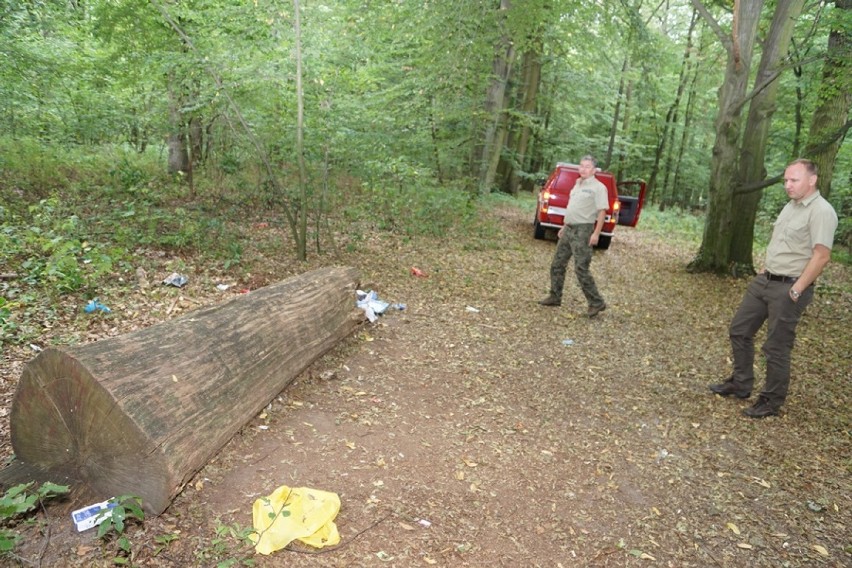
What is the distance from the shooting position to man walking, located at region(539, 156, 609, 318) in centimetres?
647

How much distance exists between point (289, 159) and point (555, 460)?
593 centimetres

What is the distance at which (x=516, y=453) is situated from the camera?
3.77 meters

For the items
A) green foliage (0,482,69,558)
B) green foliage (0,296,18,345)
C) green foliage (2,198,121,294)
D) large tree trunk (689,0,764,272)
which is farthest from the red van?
green foliage (0,482,69,558)

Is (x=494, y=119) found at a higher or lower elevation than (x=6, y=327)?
higher

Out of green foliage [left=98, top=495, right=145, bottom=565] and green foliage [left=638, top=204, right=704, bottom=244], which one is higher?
green foliage [left=638, top=204, right=704, bottom=244]

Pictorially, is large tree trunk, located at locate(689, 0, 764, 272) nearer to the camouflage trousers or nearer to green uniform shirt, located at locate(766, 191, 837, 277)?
Answer: the camouflage trousers

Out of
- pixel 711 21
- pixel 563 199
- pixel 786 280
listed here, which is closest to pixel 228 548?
pixel 786 280

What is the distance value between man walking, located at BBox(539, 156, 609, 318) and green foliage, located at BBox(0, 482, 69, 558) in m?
5.70

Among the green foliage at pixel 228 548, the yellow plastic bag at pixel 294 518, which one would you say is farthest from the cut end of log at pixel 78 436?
the yellow plastic bag at pixel 294 518

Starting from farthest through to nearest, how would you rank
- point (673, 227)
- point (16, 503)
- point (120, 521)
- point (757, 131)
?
point (673, 227), point (757, 131), point (120, 521), point (16, 503)

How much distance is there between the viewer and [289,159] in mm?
7734

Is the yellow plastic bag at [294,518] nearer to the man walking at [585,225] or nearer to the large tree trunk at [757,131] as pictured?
the man walking at [585,225]

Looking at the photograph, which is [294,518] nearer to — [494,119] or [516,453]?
[516,453]

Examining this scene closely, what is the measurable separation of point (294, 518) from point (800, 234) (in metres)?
4.34
